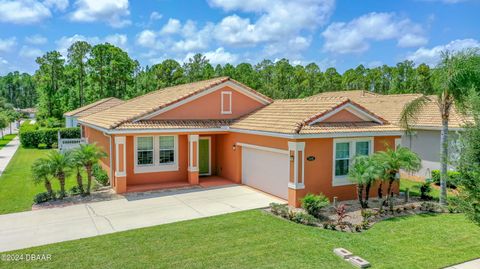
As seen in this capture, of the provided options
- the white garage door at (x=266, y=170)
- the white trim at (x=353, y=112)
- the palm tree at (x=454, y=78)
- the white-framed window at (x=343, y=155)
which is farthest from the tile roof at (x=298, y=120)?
the palm tree at (x=454, y=78)

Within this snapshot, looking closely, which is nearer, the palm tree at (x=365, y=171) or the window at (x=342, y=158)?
the palm tree at (x=365, y=171)

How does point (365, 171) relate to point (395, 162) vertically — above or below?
below

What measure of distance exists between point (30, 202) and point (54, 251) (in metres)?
6.59

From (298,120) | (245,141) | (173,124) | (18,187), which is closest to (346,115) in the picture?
(298,120)

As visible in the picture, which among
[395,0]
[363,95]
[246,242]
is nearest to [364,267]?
[246,242]

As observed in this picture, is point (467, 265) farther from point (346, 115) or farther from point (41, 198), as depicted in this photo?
point (41, 198)

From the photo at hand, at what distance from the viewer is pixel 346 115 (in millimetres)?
16109

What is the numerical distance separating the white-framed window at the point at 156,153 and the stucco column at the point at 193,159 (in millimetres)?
877

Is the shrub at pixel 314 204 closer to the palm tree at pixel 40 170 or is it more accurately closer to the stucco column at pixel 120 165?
the stucco column at pixel 120 165

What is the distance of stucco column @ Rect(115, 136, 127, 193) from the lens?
15.9 meters

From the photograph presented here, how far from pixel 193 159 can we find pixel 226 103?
3.94 metres

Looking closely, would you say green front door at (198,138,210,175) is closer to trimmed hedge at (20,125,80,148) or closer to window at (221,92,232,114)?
window at (221,92,232,114)

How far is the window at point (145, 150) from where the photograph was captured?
17422 mm

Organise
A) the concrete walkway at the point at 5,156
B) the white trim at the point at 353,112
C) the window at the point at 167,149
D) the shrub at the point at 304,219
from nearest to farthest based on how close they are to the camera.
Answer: the shrub at the point at 304,219
the white trim at the point at 353,112
the window at the point at 167,149
the concrete walkway at the point at 5,156
